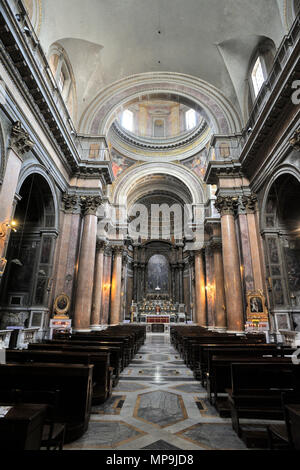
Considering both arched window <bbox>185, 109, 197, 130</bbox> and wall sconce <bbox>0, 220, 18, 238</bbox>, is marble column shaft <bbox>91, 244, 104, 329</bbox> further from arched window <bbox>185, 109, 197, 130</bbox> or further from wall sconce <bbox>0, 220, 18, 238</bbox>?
arched window <bbox>185, 109, 197, 130</bbox>

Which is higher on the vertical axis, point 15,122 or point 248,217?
point 15,122

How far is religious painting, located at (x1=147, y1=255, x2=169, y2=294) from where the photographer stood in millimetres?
28594

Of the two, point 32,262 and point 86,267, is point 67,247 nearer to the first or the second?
point 86,267

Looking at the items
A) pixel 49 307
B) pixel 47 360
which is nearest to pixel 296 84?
pixel 47 360

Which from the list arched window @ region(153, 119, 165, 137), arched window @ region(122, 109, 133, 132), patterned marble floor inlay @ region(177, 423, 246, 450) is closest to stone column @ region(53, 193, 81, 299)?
patterned marble floor inlay @ region(177, 423, 246, 450)

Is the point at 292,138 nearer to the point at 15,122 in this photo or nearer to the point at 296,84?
the point at 296,84

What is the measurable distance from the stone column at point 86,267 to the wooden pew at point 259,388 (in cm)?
895

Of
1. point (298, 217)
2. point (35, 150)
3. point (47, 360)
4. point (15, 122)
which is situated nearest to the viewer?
point (47, 360)

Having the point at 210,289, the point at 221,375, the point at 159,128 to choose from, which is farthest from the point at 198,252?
the point at 221,375

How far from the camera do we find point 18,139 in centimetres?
757

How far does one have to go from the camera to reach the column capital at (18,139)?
745 centimetres

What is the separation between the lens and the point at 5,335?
274 inches

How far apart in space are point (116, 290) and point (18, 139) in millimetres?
15146

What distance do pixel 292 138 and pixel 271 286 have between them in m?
5.60
